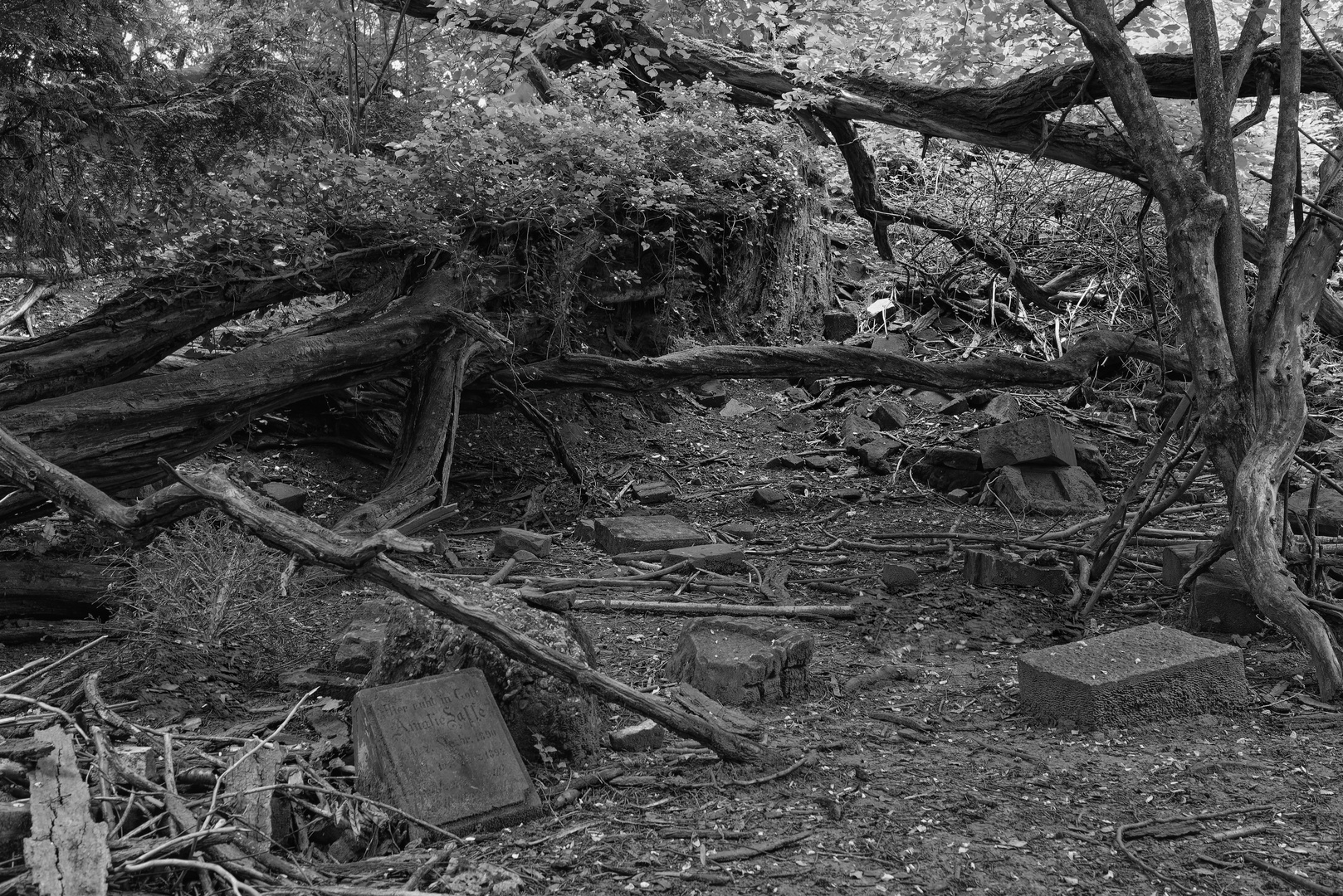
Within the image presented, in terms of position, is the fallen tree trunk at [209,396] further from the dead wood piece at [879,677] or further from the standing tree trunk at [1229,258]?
the standing tree trunk at [1229,258]

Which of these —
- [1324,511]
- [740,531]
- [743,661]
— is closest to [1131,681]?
[743,661]

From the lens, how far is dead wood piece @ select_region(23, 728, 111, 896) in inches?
97.0

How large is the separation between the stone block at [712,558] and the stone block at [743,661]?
172 centimetres

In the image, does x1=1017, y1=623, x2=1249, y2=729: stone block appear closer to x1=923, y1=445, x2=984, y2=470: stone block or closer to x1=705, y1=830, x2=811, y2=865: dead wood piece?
x1=705, y1=830, x2=811, y2=865: dead wood piece

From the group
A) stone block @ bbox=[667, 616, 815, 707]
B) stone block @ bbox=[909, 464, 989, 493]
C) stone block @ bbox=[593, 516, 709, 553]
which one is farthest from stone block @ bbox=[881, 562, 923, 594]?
stone block @ bbox=[909, 464, 989, 493]

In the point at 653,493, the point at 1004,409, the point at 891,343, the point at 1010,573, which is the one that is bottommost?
the point at 653,493

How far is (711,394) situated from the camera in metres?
10.9

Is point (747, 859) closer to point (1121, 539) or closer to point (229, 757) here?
point (229, 757)

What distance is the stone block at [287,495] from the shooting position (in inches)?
275

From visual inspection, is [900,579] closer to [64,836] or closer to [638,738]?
[638,738]

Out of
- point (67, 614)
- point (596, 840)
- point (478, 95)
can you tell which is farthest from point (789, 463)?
point (596, 840)

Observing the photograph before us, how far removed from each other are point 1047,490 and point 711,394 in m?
3.77

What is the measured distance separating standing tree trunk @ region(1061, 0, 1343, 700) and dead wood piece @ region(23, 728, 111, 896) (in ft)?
15.4

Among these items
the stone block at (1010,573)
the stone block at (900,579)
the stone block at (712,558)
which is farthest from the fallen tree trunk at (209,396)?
the stone block at (1010,573)
